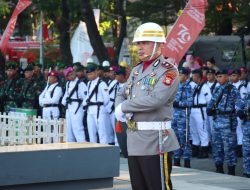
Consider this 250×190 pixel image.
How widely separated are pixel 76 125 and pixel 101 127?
64cm

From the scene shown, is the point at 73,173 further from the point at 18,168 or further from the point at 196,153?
the point at 196,153

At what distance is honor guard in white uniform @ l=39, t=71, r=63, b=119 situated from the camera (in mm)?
17109

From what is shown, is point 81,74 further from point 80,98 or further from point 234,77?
point 234,77

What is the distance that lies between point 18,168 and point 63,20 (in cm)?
1827

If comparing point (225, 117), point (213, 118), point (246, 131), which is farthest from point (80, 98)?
Answer: point (246, 131)

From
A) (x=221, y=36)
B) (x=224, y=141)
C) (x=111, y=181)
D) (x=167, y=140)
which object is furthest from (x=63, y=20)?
(x=167, y=140)

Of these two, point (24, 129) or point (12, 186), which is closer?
point (12, 186)

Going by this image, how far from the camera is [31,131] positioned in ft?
38.5

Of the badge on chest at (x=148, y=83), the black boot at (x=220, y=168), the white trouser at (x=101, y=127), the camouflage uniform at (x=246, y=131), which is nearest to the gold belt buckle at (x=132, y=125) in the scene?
the badge on chest at (x=148, y=83)

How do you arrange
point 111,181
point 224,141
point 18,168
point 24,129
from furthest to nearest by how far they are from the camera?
point 224,141 → point 24,129 → point 111,181 → point 18,168

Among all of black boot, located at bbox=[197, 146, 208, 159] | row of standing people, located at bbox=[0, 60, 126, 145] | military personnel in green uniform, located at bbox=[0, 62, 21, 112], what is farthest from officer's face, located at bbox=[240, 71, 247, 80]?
military personnel in green uniform, located at bbox=[0, 62, 21, 112]

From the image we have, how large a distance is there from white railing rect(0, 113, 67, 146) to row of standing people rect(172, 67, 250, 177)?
2.79 metres

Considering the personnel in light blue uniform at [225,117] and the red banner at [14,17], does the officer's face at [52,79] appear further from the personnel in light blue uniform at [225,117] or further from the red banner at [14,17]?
the personnel in light blue uniform at [225,117]

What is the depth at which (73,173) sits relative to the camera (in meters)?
9.95
